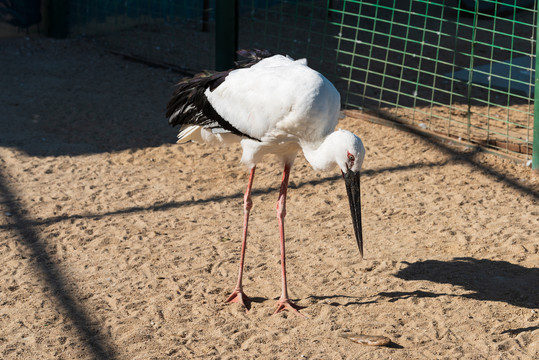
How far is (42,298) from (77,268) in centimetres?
38

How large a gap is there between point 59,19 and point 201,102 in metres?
5.51

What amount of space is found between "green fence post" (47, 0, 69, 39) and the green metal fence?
0.51ft

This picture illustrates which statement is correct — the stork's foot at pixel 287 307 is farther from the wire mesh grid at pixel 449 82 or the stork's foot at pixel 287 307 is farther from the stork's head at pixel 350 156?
the wire mesh grid at pixel 449 82

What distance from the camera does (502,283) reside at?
4.25m

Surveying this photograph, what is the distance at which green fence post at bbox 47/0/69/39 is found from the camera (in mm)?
9100

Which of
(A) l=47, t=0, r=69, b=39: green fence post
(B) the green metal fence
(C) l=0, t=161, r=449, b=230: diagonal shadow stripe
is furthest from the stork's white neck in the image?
(A) l=47, t=0, r=69, b=39: green fence post

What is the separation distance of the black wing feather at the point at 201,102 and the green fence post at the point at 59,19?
512cm

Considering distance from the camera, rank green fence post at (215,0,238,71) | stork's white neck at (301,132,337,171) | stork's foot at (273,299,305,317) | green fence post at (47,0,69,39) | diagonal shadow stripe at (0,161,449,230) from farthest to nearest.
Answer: green fence post at (47,0,69,39) → green fence post at (215,0,238,71) → diagonal shadow stripe at (0,161,449,230) → stork's foot at (273,299,305,317) → stork's white neck at (301,132,337,171)

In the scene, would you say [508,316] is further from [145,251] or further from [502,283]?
[145,251]

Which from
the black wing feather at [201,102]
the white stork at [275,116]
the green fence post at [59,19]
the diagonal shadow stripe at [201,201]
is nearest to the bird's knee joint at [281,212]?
the white stork at [275,116]

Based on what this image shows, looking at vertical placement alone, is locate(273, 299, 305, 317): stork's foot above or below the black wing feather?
below

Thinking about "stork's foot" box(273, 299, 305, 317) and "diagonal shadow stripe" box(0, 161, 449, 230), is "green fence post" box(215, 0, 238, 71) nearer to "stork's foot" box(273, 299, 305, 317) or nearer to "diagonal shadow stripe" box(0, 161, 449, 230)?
"diagonal shadow stripe" box(0, 161, 449, 230)

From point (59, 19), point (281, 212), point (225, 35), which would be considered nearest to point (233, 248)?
point (281, 212)

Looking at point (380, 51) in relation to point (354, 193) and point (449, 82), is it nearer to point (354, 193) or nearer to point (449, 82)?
point (449, 82)
